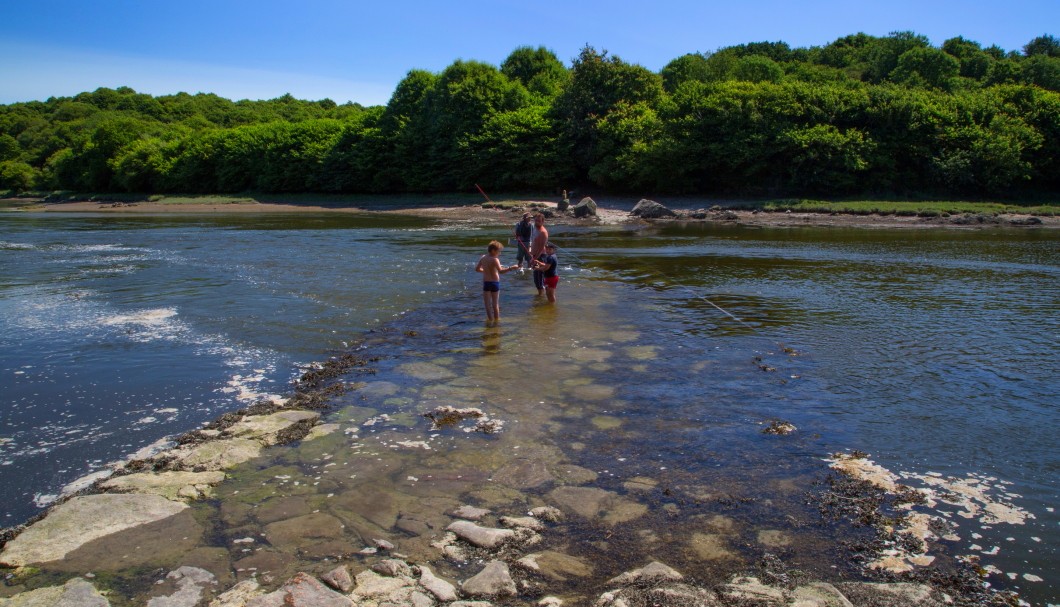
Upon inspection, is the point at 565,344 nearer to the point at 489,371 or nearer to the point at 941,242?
the point at 489,371

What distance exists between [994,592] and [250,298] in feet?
51.8

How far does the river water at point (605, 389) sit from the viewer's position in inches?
244

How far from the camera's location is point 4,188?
9912 cm

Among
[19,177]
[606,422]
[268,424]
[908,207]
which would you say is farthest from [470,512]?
[19,177]

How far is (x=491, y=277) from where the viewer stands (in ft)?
44.5

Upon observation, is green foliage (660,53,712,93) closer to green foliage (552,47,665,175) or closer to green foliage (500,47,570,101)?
green foliage (500,47,570,101)

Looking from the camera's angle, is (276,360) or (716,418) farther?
(276,360)

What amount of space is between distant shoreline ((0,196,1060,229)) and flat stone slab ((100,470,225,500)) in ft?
117

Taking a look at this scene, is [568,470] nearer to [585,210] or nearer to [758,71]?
[585,210]

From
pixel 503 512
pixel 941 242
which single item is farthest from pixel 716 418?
pixel 941 242

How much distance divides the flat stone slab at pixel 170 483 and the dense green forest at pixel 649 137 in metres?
44.8

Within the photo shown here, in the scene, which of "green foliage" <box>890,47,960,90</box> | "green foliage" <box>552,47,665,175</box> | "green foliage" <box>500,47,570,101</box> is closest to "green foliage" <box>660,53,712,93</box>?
"green foliage" <box>500,47,570,101</box>

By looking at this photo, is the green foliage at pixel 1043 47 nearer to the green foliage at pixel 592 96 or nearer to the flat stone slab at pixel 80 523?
the green foliage at pixel 592 96

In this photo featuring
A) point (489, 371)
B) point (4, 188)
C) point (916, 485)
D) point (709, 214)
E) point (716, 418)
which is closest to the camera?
point (916, 485)
